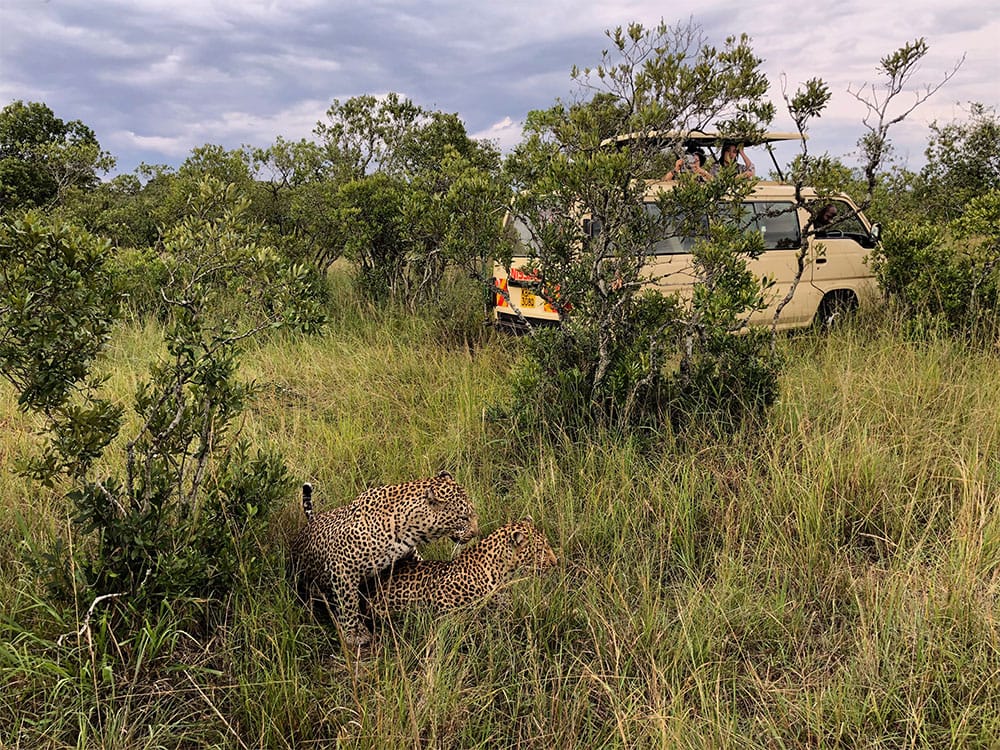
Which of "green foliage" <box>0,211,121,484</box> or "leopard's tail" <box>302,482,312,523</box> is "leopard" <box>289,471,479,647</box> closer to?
"leopard's tail" <box>302,482,312,523</box>

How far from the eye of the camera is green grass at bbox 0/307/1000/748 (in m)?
2.36

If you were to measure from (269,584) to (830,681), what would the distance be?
7.27ft

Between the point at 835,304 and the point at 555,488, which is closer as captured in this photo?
the point at 555,488

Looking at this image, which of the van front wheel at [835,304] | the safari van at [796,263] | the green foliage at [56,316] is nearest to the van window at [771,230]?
the safari van at [796,263]

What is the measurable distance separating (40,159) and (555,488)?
1545 cm

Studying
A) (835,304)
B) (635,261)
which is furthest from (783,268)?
(635,261)

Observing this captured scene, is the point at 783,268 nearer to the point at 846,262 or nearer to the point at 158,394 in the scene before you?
the point at 846,262

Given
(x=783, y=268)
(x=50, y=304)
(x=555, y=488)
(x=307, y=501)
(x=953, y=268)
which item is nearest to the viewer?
(x=50, y=304)

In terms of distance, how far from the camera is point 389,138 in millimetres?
10805

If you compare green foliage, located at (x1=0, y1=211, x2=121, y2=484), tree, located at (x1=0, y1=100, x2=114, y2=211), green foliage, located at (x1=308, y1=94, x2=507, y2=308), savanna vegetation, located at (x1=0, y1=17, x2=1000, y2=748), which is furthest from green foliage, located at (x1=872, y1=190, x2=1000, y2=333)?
tree, located at (x1=0, y1=100, x2=114, y2=211)

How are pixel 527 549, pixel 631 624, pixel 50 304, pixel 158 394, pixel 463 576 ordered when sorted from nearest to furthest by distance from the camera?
1. pixel 50 304
2. pixel 631 624
3. pixel 158 394
4. pixel 463 576
5. pixel 527 549

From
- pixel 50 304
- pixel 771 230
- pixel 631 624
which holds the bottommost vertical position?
pixel 631 624

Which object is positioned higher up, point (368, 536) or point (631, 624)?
point (368, 536)

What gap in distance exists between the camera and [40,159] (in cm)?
1453
